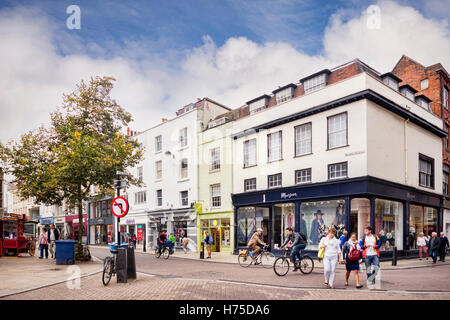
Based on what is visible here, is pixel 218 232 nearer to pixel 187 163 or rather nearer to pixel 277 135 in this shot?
pixel 187 163

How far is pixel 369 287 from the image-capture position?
399 inches

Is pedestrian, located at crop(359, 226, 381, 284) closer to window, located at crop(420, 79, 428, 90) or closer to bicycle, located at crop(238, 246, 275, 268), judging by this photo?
bicycle, located at crop(238, 246, 275, 268)

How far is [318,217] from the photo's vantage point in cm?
2123

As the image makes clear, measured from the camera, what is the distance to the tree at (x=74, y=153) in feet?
58.0

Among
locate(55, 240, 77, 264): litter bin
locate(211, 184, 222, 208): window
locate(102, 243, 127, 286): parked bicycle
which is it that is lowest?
locate(55, 240, 77, 264): litter bin

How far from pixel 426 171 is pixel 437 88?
8.40 metres

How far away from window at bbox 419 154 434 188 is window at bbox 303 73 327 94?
8.65 meters

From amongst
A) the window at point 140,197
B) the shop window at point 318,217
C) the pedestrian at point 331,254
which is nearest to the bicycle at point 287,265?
the pedestrian at point 331,254

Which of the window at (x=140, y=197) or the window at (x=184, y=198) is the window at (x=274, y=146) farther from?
the window at (x=140, y=197)

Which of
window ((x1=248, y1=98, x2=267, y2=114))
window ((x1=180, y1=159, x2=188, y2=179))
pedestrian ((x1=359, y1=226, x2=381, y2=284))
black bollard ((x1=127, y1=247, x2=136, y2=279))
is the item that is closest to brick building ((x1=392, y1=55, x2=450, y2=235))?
window ((x1=248, y1=98, x2=267, y2=114))

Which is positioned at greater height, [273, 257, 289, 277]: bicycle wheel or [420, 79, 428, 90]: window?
[420, 79, 428, 90]: window

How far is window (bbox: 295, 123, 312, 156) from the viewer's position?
22519 mm
